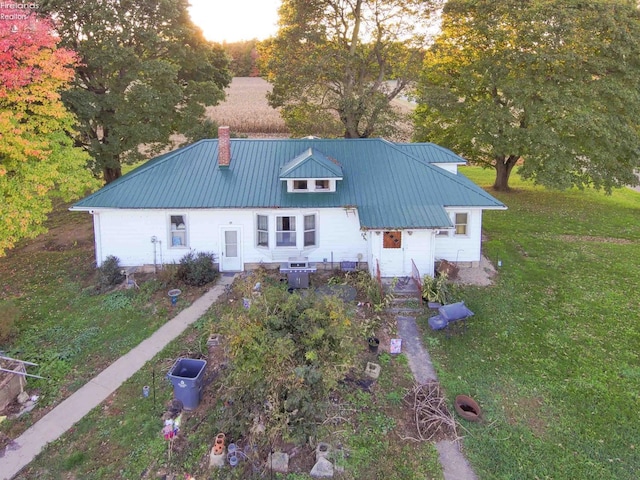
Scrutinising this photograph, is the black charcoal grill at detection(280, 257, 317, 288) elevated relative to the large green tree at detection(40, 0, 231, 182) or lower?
lower

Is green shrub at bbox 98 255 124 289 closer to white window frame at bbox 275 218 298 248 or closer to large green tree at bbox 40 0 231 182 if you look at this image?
white window frame at bbox 275 218 298 248

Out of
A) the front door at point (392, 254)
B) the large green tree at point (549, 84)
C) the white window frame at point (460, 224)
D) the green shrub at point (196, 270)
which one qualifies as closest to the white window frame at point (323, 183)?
the front door at point (392, 254)

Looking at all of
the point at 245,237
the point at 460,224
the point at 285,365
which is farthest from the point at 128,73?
the point at 285,365

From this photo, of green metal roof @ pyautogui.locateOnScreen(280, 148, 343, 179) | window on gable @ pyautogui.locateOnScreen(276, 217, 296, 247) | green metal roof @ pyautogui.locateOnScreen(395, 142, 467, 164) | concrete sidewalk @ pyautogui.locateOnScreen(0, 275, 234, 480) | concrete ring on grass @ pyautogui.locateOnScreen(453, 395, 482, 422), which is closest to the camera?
concrete sidewalk @ pyautogui.locateOnScreen(0, 275, 234, 480)

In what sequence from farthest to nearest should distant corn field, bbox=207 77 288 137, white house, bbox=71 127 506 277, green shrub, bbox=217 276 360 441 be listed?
1. distant corn field, bbox=207 77 288 137
2. white house, bbox=71 127 506 277
3. green shrub, bbox=217 276 360 441

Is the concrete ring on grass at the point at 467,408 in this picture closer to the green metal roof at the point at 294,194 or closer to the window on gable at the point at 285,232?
the green metal roof at the point at 294,194

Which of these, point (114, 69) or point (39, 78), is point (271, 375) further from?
point (114, 69)

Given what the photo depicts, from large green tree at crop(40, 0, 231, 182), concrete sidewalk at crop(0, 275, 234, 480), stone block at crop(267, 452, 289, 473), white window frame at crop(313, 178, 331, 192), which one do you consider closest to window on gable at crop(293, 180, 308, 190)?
white window frame at crop(313, 178, 331, 192)
